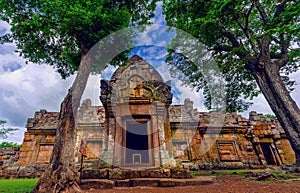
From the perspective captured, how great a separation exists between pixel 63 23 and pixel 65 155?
180 inches

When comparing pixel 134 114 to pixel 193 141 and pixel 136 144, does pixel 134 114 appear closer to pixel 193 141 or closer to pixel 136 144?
pixel 136 144

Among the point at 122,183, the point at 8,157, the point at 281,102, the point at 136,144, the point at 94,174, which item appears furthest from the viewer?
the point at 8,157

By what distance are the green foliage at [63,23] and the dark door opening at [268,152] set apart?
1251 centimetres

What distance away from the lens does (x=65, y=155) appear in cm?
454

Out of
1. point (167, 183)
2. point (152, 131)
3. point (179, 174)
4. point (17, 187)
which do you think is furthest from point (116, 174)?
point (17, 187)

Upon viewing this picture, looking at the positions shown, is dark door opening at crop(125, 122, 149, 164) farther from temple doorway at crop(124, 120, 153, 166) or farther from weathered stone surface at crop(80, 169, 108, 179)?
weathered stone surface at crop(80, 169, 108, 179)

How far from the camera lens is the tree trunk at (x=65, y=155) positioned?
400 centimetres

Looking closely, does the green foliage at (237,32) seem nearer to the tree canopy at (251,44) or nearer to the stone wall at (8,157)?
the tree canopy at (251,44)

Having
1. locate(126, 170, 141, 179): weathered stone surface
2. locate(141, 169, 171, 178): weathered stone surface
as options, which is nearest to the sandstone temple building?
locate(141, 169, 171, 178): weathered stone surface

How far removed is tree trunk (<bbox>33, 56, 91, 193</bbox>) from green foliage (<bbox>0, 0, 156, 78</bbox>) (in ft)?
6.80

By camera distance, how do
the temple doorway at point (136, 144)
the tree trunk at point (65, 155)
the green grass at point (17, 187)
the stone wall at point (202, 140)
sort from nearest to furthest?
the tree trunk at point (65, 155), the green grass at point (17, 187), the temple doorway at point (136, 144), the stone wall at point (202, 140)

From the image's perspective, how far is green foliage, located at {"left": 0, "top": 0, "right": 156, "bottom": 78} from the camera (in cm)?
562

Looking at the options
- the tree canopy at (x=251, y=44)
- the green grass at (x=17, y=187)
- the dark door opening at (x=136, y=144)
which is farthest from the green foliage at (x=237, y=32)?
the green grass at (x=17, y=187)

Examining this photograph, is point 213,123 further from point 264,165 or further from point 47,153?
point 47,153
